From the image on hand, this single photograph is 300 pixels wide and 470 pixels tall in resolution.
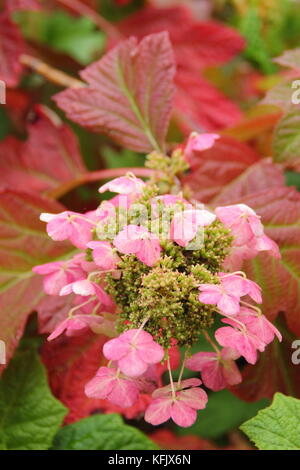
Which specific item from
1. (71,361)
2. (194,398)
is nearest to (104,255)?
(194,398)

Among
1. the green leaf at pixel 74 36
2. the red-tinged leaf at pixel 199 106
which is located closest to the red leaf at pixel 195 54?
the red-tinged leaf at pixel 199 106

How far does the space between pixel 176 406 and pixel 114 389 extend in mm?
52

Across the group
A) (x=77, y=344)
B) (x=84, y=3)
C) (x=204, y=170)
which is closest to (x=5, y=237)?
(x=77, y=344)

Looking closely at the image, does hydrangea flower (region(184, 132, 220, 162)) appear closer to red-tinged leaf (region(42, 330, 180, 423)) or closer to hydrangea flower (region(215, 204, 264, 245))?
hydrangea flower (region(215, 204, 264, 245))

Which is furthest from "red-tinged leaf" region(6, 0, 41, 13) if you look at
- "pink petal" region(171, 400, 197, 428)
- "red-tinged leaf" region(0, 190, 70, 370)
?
"pink petal" region(171, 400, 197, 428)

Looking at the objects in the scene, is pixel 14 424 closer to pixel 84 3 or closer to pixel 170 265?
pixel 170 265

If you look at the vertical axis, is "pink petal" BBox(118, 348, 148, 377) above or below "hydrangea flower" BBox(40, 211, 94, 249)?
below

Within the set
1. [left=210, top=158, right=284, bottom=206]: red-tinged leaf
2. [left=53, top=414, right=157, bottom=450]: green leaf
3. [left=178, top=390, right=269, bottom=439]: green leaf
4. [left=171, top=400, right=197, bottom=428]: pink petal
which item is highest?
[left=210, top=158, right=284, bottom=206]: red-tinged leaf

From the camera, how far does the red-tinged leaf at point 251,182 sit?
702 millimetres

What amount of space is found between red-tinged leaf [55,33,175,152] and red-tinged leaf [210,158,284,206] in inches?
3.9

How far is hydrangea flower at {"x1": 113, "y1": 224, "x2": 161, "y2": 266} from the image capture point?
47 centimetres

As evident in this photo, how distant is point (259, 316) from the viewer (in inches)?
19.3

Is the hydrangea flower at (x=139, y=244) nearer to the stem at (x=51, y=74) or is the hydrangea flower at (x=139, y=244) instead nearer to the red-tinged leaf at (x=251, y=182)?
the red-tinged leaf at (x=251, y=182)

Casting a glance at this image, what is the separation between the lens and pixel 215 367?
1.72ft
